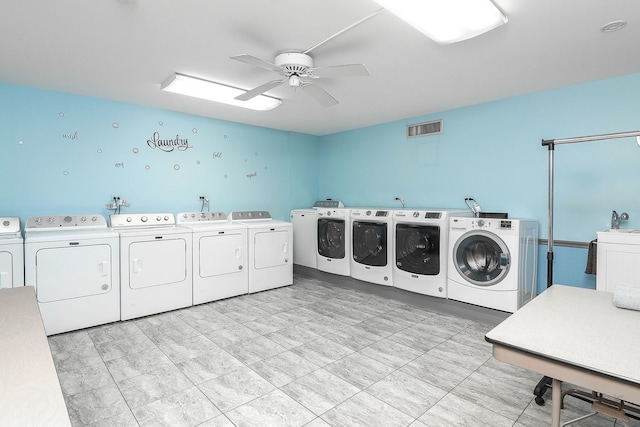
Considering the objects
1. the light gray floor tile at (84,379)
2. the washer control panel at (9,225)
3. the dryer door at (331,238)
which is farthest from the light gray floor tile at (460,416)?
the washer control panel at (9,225)

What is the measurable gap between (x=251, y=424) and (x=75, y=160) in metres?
3.59

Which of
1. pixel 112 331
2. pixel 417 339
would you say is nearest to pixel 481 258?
pixel 417 339

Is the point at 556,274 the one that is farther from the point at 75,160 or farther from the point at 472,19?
the point at 75,160

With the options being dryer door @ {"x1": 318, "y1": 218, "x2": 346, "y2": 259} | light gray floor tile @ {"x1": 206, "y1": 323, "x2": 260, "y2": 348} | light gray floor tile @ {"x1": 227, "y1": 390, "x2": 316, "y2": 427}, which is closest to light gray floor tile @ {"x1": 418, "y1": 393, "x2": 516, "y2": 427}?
light gray floor tile @ {"x1": 227, "y1": 390, "x2": 316, "y2": 427}

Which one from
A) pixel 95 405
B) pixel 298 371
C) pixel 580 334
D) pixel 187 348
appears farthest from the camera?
pixel 187 348

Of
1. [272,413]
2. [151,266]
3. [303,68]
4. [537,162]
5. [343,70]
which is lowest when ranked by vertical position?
[272,413]

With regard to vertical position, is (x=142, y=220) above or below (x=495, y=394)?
above

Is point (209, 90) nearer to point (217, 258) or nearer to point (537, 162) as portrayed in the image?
point (217, 258)

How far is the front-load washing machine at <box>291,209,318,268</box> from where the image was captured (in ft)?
17.8

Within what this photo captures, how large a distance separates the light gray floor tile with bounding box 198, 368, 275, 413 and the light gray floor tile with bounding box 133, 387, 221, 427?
6 cm

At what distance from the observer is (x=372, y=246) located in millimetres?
4613

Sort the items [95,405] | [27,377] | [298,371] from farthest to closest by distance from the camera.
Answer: [298,371] < [95,405] < [27,377]

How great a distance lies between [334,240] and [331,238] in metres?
0.07

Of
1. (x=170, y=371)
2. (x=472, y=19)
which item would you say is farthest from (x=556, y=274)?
(x=170, y=371)
